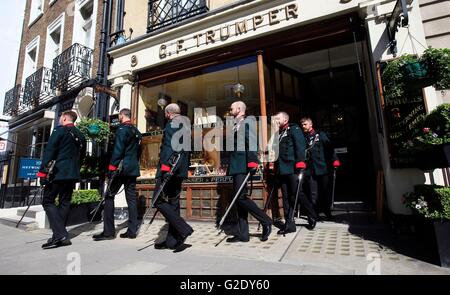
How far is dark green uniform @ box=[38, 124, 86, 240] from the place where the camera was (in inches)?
163

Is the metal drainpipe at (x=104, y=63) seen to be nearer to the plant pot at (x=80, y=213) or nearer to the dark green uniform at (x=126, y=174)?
the plant pot at (x=80, y=213)

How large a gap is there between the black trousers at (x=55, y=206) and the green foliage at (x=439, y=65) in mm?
5245

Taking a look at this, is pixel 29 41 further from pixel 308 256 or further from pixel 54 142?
pixel 308 256

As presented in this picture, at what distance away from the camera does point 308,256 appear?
3.22 metres

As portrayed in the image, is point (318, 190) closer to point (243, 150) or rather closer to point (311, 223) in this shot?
point (311, 223)

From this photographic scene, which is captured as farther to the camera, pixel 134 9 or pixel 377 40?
pixel 134 9

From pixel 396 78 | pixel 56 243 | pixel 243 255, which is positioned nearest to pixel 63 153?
pixel 56 243

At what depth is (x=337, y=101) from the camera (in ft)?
23.6

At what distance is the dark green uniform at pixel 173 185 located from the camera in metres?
3.66

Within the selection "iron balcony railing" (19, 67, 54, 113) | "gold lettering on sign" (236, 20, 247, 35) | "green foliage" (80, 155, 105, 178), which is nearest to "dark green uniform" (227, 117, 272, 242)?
"gold lettering on sign" (236, 20, 247, 35)

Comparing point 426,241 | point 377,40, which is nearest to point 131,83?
point 377,40

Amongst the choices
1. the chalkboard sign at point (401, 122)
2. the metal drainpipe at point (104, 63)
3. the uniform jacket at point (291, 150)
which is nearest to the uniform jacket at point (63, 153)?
the uniform jacket at point (291, 150)

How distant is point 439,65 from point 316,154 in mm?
2548

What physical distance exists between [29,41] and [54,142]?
532 inches
